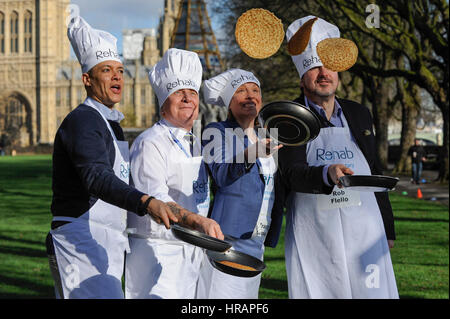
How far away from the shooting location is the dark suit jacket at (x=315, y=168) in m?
3.59

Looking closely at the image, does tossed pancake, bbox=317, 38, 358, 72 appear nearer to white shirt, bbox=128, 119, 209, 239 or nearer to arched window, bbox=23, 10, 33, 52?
white shirt, bbox=128, 119, 209, 239

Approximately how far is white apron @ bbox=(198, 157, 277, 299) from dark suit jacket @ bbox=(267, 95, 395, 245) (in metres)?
0.07

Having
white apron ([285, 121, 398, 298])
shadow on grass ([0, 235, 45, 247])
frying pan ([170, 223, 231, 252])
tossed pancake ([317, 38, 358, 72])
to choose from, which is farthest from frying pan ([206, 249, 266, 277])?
shadow on grass ([0, 235, 45, 247])

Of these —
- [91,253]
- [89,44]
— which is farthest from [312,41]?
[91,253]

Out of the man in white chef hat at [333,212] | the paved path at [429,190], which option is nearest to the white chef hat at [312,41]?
the man in white chef hat at [333,212]

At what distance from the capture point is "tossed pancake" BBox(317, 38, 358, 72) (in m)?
3.69

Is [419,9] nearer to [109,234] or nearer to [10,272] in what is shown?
[10,272]

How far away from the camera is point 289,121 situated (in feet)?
10.6

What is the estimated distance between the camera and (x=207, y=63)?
96.5 feet

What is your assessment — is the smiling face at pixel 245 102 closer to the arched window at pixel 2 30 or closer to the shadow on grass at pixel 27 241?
the shadow on grass at pixel 27 241

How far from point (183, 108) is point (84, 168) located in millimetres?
842

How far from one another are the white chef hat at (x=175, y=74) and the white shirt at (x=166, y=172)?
0.73ft

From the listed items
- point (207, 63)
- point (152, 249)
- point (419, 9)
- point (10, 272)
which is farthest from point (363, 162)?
point (207, 63)
